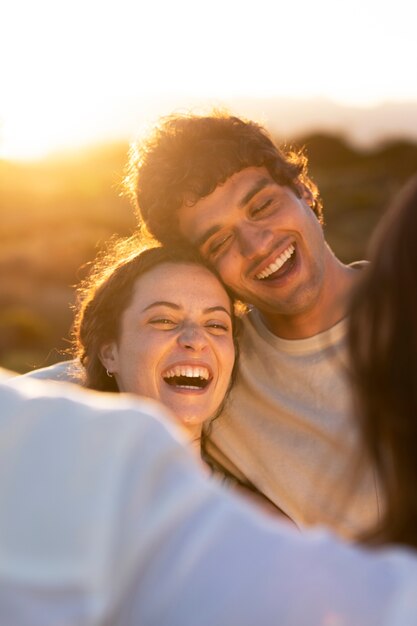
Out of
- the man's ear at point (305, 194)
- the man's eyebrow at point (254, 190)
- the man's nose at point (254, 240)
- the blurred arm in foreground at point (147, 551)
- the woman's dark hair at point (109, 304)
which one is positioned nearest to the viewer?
the blurred arm in foreground at point (147, 551)

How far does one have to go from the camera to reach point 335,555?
2.20 ft

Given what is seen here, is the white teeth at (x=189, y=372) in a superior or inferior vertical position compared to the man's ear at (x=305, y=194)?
inferior

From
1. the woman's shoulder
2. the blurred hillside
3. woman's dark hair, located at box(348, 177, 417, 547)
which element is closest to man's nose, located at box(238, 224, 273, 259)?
the woman's shoulder

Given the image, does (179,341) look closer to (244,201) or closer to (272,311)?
(272,311)

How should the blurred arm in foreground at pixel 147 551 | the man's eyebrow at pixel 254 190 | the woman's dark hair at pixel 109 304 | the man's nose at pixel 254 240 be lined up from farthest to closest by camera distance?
1. the man's eyebrow at pixel 254 190
2. the man's nose at pixel 254 240
3. the woman's dark hair at pixel 109 304
4. the blurred arm in foreground at pixel 147 551

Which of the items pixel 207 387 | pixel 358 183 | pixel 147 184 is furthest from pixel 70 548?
pixel 358 183

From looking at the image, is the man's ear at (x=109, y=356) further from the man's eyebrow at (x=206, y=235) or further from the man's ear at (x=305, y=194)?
the man's ear at (x=305, y=194)

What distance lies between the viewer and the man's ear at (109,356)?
11.5 feet

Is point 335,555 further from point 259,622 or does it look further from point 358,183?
point 358,183

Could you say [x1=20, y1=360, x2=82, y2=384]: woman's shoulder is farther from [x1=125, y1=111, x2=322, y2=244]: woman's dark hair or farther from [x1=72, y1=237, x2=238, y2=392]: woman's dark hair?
[x1=125, y1=111, x2=322, y2=244]: woman's dark hair

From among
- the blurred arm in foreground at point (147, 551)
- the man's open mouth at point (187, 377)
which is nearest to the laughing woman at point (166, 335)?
the man's open mouth at point (187, 377)

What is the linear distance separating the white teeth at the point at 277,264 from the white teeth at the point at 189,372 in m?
0.60

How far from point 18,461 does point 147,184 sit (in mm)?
3513

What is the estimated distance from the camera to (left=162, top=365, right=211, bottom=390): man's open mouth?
3327 millimetres
